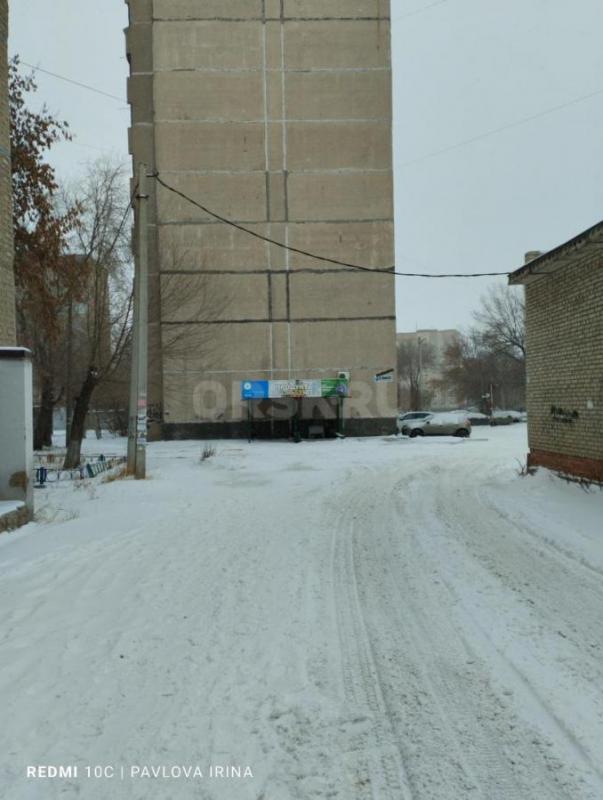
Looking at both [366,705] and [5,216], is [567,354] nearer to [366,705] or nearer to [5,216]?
[5,216]

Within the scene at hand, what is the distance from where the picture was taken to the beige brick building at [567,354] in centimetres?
1124

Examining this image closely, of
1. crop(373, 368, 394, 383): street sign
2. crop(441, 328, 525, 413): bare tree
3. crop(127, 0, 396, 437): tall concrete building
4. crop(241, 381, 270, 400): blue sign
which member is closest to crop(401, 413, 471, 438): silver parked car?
crop(127, 0, 396, 437): tall concrete building

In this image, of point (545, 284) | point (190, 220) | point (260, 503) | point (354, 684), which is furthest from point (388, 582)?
point (190, 220)

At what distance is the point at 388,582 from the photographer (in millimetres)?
6391

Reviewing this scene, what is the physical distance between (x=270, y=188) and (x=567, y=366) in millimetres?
27687

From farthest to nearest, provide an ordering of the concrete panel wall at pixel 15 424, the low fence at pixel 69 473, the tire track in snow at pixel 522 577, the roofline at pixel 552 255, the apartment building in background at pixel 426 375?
the apartment building in background at pixel 426 375 → the low fence at pixel 69 473 → the roofline at pixel 552 255 → the concrete panel wall at pixel 15 424 → the tire track in snow at pixel 522 577

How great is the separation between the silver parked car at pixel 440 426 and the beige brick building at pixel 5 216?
91.0 feet

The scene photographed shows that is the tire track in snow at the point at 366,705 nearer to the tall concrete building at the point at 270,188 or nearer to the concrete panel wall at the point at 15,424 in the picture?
the concrete panel wall at the point at 15,424

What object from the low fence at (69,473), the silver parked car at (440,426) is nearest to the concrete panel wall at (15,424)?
the low fence at (69,473)

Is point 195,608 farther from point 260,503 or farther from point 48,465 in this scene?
point 48,465

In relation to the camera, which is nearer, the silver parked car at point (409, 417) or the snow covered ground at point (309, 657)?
the snow covered ground at point (309, 657)

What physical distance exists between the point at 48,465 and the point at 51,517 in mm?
15596

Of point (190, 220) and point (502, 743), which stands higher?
point (190, 220)

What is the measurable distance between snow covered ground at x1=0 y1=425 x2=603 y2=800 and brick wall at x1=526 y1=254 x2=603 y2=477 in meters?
2.47
